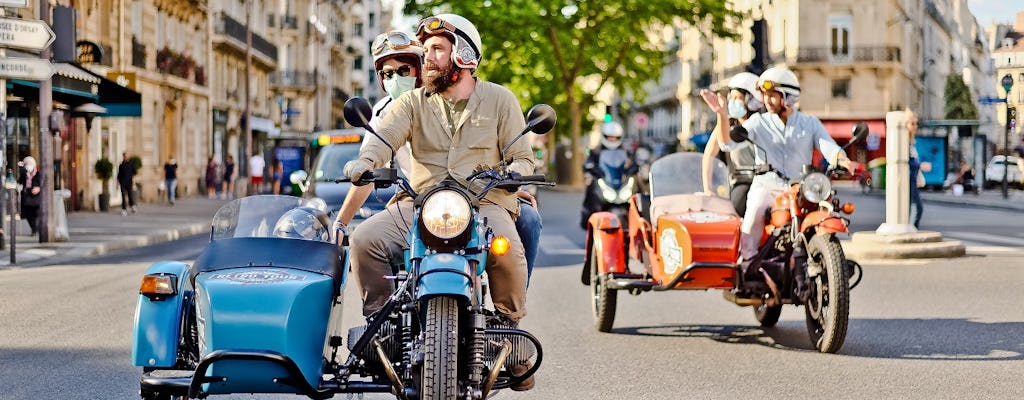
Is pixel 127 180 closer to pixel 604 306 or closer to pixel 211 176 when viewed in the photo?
pixel 211 176

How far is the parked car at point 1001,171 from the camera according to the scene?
167ft

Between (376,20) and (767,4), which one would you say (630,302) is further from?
(376,20)

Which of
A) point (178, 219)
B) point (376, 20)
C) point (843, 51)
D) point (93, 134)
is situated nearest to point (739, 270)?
point (178, 219)

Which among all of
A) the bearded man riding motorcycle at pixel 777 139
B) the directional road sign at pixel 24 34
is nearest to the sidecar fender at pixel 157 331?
the bearded man riding motorcycle at pixel 777 139

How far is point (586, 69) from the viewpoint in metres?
53.7

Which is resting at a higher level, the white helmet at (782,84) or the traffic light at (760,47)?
the traffic light at (760,47)

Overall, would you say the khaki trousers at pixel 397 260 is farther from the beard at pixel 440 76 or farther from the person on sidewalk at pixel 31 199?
the person on sidewalk at pixel 31 199

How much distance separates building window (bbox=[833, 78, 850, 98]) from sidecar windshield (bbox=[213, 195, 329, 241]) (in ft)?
194

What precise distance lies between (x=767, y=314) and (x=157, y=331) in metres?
5.31

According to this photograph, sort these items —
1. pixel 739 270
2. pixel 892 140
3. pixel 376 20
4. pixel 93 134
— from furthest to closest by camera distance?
pixel 376 20 < pixel 93 134 < pixel 892 140 < pixel 739 270

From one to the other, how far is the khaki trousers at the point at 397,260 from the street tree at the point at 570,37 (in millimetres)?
39455

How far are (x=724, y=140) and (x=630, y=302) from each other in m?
2.70

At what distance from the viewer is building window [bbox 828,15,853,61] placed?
61688 millimetres

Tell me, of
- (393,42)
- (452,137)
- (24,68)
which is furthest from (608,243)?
(24,68)
